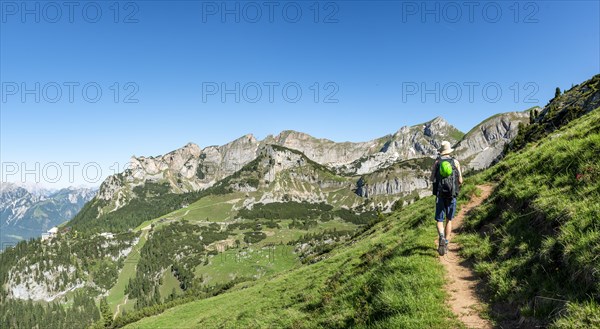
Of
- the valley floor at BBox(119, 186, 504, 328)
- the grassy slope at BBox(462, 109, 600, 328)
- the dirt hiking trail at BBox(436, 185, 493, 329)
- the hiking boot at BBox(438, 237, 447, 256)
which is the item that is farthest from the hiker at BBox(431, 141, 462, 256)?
the grassy slope at BBox(462, 109, 600, 328)

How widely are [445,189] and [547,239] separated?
13.0ft

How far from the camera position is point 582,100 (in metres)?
81.7

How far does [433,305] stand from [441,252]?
3.91 meters

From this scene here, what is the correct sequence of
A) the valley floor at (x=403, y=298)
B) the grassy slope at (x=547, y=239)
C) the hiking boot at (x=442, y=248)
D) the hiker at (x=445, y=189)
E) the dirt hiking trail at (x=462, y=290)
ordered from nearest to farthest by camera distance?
the grassy slope at (x=547, y=239) < the dirt hiking trail at (x=462, y=290) < the valley floor at (x=403, y=298) < the hiking boot at (x=442, y=248) < the hiker at (x=445, y=189)

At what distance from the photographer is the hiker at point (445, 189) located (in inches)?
514

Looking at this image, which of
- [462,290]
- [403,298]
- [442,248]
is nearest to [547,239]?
[462,290]

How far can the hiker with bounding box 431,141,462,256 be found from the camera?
42.8ft

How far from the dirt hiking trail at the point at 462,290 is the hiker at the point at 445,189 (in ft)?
2.42

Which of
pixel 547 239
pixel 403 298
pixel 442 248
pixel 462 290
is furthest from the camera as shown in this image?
pixel 442 248

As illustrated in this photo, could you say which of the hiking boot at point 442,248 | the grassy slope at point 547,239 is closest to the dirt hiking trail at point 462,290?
the hiking boot at point 442,248

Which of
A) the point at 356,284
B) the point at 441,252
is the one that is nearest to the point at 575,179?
the point at 441,252

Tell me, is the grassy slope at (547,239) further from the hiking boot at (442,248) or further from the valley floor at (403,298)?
the hiking boot at (442,248)

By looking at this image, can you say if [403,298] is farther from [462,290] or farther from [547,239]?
[547,239]

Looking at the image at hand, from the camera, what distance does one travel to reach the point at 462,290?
10.5 m
